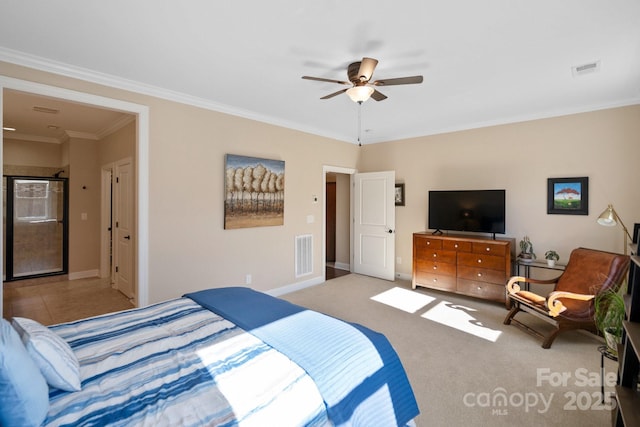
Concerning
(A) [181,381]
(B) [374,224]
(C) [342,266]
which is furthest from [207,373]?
(C) [342,266]

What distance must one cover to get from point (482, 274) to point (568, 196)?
1473 millimetres

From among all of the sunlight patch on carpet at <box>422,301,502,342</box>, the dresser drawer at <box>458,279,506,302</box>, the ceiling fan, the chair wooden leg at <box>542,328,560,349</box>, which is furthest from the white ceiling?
the sunlight patch on carpet at <box>422,301,502,342</box>

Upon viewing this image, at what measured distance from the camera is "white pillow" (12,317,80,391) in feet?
3.85

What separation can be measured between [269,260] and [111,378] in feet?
10.2

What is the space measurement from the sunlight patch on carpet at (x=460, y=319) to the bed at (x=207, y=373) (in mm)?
2021

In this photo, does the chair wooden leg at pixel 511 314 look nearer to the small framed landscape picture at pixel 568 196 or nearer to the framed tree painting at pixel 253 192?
the small framed landscape picture at pixel 568 196

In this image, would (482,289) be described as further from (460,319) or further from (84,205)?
(84,205)

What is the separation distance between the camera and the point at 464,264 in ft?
13.8

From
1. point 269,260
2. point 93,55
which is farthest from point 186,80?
point 269,260

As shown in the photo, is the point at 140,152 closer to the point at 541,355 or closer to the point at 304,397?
the point at 304,397

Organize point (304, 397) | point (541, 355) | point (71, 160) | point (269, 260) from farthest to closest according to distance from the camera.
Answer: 1. point (71, 160)
2. point (269, 260)
3. point (541, 355)
4. point (304, 397)

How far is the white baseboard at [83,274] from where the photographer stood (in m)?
5.30

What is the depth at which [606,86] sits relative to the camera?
3.07 m

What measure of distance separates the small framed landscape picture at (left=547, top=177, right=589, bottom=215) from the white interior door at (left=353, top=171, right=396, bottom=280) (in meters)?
2.20
